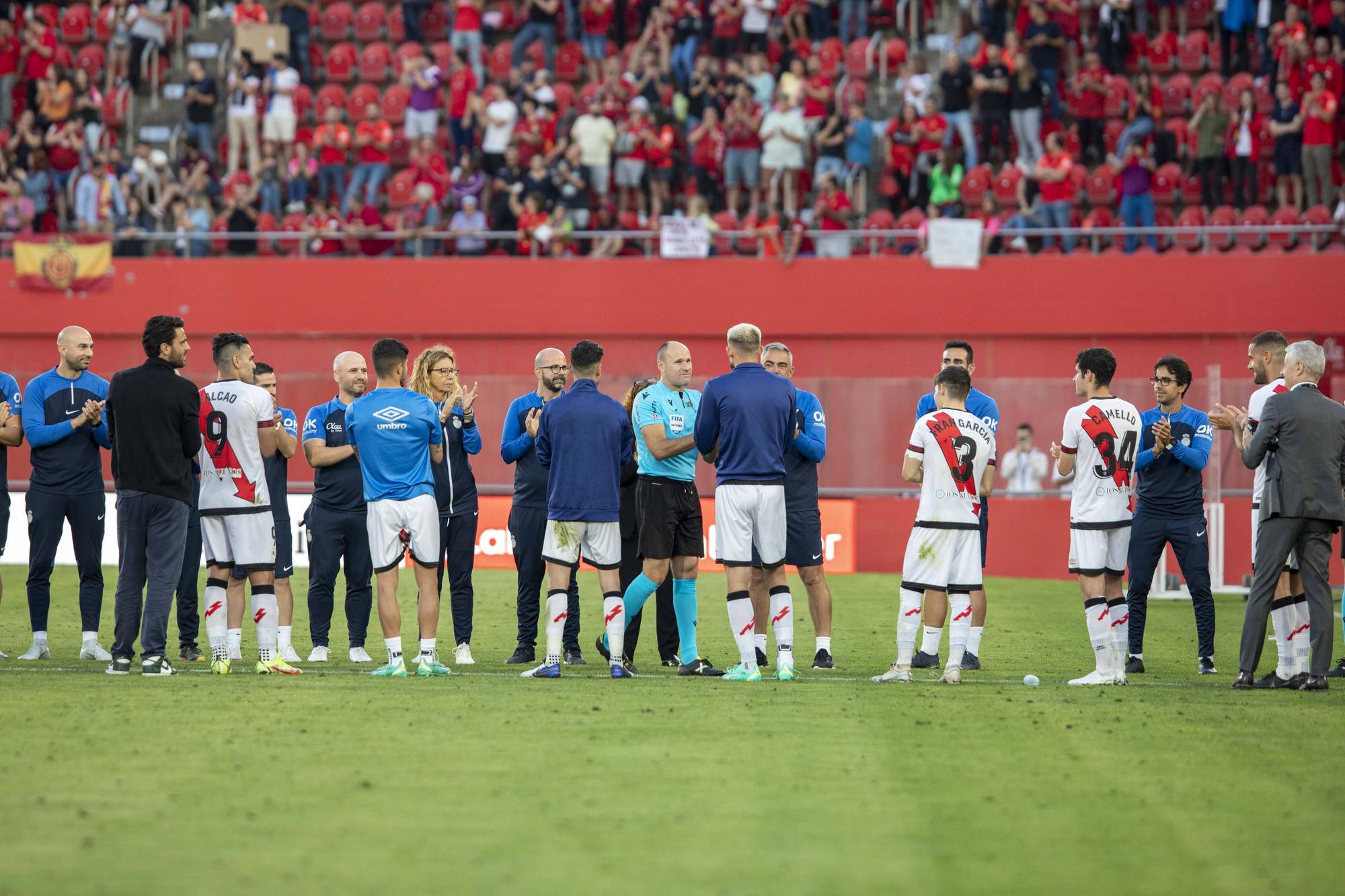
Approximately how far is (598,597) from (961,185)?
1040 cm

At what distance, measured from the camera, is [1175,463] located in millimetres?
10375

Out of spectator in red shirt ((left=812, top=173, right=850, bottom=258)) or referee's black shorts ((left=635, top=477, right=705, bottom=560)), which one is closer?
referee's black shorts ((left=635, top=477, right=705, bottom=560))

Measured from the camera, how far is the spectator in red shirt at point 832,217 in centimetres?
2258

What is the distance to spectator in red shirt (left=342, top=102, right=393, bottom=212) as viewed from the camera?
2425 cm

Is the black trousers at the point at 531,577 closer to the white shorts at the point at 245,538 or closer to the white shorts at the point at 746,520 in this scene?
the white shorts at the point at 746,520

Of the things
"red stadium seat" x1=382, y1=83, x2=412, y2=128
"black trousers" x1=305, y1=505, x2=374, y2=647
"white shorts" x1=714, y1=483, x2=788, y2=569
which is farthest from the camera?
"red stadium seat" x1=382, y1=83, x2=412, y2=128

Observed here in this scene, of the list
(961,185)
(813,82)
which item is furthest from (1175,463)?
(813,82)

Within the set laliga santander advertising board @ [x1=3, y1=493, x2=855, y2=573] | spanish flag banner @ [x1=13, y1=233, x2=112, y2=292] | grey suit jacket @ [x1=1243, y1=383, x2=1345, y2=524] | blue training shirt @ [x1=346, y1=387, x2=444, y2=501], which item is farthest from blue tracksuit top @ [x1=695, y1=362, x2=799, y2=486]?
spanish flag banner @ [x1=13, y1=233, x2=112, y2=292]

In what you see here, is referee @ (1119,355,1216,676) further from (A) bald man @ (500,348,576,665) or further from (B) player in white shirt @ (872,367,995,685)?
(A) bald man @ (500,348,576,665)

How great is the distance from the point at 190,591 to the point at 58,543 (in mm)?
964

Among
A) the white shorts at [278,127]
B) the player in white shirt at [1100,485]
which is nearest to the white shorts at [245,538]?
the player in white shirt at [1100,485]

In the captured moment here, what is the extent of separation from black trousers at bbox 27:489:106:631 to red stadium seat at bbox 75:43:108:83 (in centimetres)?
1879

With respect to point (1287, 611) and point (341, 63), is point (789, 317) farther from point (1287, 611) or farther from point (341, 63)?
point (1287, 611)

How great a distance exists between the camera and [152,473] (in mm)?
8945
